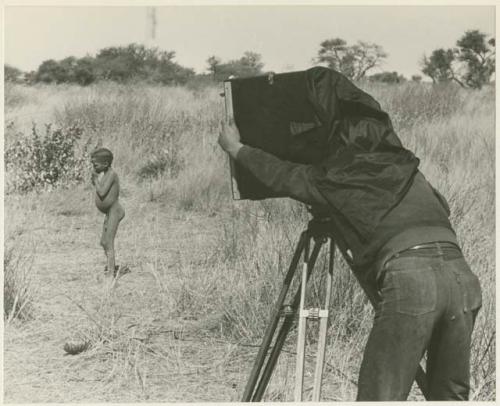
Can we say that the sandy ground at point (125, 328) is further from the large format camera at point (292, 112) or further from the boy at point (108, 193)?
the large format camera at point (292, 112)

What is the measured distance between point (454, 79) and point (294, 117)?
7.34 metres

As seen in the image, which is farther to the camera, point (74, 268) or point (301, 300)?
point (74, 268)

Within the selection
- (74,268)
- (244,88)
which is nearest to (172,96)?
(74,268)

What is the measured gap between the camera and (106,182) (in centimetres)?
433

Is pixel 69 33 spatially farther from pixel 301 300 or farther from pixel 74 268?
pixel 301 300

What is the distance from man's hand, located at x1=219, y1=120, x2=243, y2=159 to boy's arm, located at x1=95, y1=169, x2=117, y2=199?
75.7 inches

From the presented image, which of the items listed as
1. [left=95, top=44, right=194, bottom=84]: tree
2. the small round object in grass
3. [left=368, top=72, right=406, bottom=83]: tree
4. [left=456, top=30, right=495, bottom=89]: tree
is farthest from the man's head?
[left=368, top=72, right=406, bottom=83]: tree

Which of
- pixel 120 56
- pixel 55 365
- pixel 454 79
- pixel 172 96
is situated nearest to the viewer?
pixel 55 365

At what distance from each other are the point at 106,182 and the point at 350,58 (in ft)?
16.8

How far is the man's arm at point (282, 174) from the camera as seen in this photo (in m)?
2.29

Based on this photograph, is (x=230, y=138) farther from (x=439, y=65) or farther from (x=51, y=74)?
(x=51, y=74)

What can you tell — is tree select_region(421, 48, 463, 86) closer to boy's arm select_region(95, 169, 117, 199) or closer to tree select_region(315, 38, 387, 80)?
tree select_region(315, 38, 387, 80)

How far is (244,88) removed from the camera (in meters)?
2.52

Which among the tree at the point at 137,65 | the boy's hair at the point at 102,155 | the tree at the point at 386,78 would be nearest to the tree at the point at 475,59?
the tree at the point at 386,78
